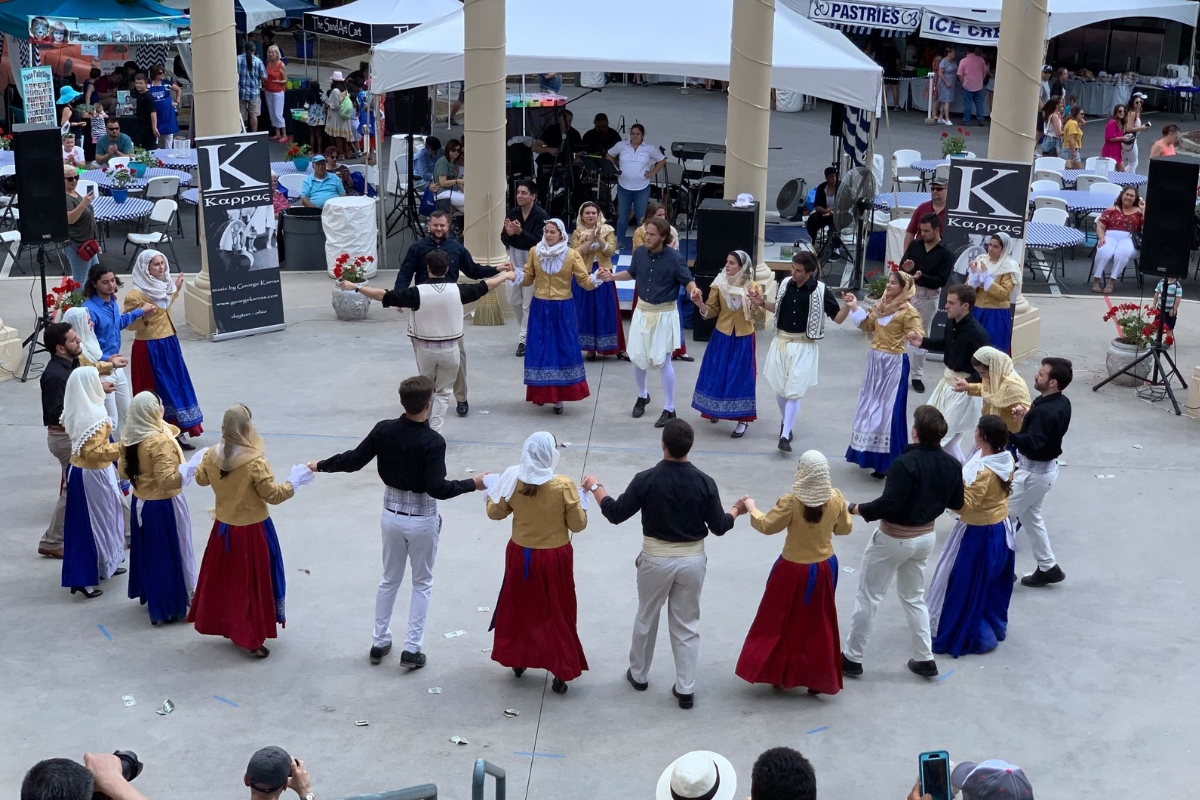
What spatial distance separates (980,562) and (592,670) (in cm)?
203

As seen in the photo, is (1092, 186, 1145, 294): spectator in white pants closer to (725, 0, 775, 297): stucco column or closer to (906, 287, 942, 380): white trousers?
(906, 287, 942, 380): white trousers

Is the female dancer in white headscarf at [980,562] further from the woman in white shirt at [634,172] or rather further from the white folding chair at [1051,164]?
the white folding chair at [1051,164]

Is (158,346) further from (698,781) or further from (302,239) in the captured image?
(698,781)

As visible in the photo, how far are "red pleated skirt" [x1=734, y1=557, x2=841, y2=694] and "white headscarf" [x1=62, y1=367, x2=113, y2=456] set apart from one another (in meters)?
3.56

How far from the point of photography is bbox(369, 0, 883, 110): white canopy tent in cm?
1364

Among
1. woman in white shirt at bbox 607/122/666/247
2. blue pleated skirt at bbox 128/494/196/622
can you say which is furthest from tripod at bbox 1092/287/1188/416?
blue pleated skirt at bbox 128/494/196/622

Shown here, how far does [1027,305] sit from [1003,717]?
6.58 m

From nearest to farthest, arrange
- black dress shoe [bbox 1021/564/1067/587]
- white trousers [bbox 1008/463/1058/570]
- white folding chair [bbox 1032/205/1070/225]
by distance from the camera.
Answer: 1. white trousers [bbox 1008/463/1058/570]
2. black dress shoe [bbox 1021/564/1067/587]
3. white folding chair [bbox 1032/205/1070/225]

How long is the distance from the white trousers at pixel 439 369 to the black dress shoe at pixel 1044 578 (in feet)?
13.4

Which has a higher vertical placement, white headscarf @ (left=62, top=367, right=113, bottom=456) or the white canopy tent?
the white canopy tent

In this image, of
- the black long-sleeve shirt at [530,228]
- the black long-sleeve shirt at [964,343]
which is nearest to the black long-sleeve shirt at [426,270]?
the black long-sleeve shirt at [530,228]

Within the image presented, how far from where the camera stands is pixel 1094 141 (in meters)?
24.8

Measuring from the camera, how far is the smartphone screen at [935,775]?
3.91m

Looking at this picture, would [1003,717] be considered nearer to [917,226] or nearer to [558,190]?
[917,226]
